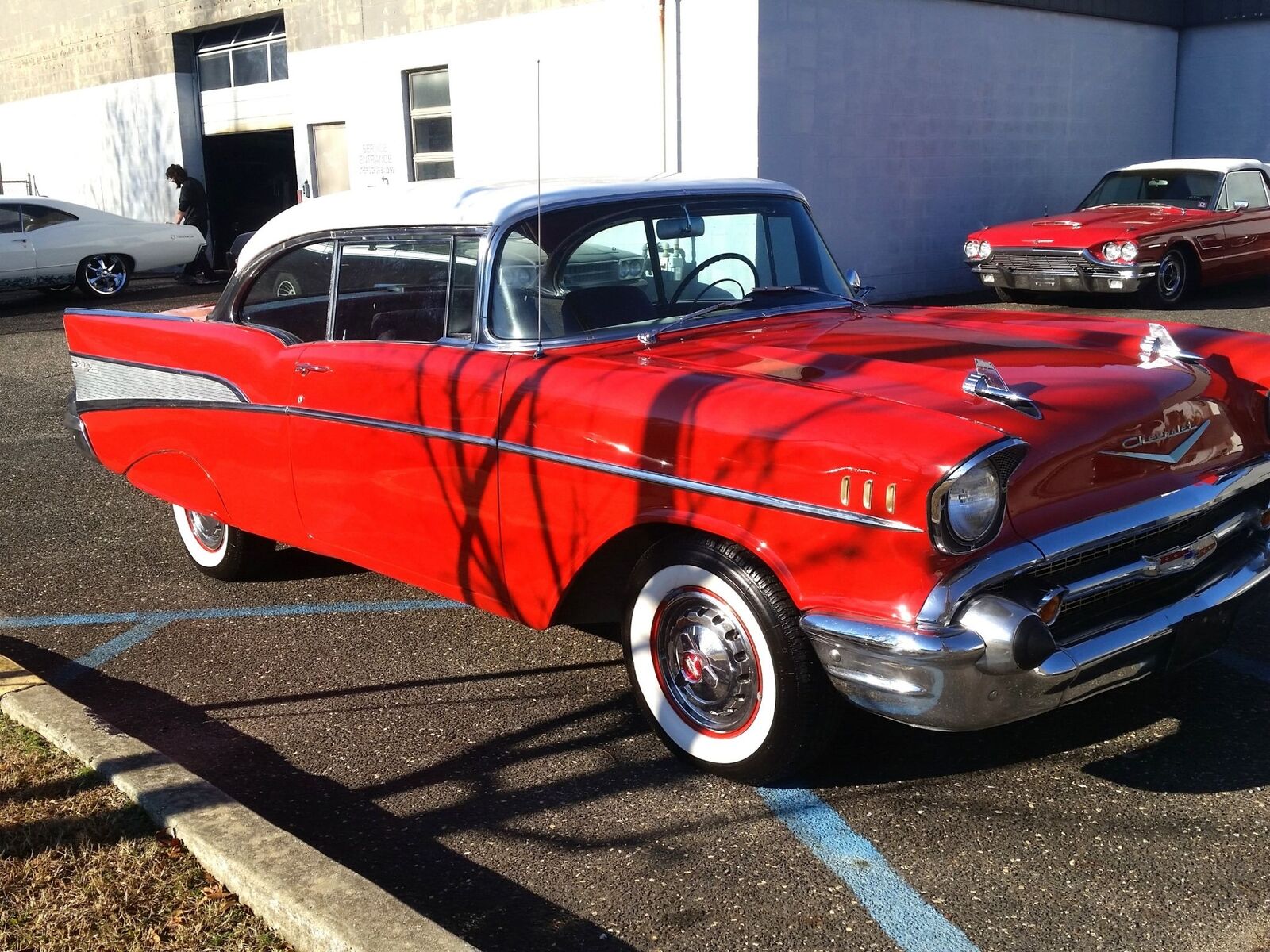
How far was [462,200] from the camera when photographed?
4363 millimetres

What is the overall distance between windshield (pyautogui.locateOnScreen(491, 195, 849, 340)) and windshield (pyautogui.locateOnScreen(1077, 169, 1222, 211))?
10554 millimetres

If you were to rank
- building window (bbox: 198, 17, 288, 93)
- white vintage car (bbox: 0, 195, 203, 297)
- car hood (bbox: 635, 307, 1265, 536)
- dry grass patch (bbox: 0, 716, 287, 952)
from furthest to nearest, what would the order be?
building window (bbox: 198, 17, 288, 93) < white vintage car (bbox: 0, 195, 203, 297) < car hood (bbox: 635, 307, 1265, 536) < dry grass patch (bbox: 0, 716, 287, 952)

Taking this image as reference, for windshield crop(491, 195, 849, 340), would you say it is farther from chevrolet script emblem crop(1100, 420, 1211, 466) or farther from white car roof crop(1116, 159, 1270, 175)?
white car roof crop(1116, 159, 1270, 175)

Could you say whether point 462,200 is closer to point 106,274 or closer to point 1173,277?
point 1173,277

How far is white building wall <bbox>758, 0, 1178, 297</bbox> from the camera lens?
13.6 meters

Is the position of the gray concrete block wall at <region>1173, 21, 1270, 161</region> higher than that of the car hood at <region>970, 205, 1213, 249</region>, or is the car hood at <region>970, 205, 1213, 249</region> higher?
the gray concrete block wall at <region>1173, 21, 1270, 161</region>

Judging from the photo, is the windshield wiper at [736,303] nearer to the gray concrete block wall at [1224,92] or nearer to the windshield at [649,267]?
the windshield at [649,267]

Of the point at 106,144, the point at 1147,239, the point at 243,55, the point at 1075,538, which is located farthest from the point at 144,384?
the point at 106,144

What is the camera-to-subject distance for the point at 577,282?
4199 mm

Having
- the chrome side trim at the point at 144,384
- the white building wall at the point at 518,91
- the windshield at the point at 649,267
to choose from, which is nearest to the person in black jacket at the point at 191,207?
the white building wall at the point at 518,91

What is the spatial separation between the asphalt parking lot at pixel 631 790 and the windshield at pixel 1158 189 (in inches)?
406

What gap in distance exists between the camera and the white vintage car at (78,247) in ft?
53.3

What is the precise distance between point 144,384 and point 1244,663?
165 inches

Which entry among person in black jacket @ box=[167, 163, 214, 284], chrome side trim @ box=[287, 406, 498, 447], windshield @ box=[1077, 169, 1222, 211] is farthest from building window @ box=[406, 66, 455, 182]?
chrome side trim @ box=[287, 406, 498, 447]
